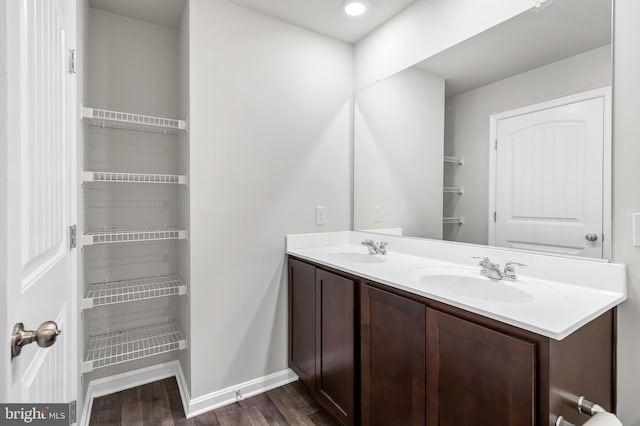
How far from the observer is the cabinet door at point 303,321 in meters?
1.93

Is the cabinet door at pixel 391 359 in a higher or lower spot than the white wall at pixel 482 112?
lower

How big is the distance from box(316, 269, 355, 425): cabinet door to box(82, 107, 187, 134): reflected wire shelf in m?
1.31

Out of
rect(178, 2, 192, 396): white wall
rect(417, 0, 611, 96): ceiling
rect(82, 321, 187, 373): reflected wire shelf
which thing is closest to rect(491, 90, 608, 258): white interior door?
rect(417, 0, 611, 96): ceiling

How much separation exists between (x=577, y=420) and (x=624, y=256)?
24.4 inches

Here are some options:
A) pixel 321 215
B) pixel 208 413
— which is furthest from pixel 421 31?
pixel 208 413

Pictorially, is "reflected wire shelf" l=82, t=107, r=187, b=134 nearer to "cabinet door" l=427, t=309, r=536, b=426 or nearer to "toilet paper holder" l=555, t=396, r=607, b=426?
"cabinet door" l=427, t=309, r=536, b=426

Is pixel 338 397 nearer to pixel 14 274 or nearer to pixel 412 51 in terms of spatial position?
pixel 14 274

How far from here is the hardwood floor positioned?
5.91 ft

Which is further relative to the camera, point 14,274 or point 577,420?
point 577,420

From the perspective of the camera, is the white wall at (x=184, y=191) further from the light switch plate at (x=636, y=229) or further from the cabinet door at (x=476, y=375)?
the light switch plate at (x=636, y=229)

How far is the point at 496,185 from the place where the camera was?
1627 millimetres

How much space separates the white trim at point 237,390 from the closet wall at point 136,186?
0.27m

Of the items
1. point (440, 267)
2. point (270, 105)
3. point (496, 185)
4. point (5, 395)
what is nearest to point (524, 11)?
point (496, 185)

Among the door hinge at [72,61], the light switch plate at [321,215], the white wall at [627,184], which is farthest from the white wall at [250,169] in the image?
the white wall at [627,184]
